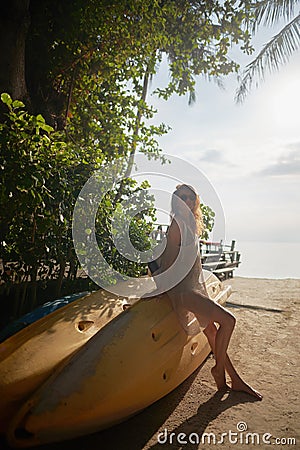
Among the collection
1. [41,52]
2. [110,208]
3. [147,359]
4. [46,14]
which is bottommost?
[147,359]

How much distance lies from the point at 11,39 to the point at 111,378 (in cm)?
415

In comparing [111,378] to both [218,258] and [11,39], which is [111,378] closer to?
[11,39]

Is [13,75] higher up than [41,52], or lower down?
lower down

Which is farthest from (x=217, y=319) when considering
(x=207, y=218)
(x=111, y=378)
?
(x=207, y=218)

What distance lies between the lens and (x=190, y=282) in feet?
9.55

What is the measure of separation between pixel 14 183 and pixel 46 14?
342 centimetres

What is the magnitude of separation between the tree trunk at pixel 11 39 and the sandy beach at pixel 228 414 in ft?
12.5

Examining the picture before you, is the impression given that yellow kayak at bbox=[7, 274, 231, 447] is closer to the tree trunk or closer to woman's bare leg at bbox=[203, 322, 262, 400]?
woman's bare leg at bbox=[203, 322, 262, 400]

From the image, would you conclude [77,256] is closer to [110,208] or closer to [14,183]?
[110,208]

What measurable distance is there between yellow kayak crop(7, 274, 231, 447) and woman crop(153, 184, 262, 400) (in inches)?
5.1

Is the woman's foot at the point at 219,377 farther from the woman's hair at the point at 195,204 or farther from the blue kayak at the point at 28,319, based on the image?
the blue kayak at the point at 28,319

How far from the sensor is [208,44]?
20.8 feet

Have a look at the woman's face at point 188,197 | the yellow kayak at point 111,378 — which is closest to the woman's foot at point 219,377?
the yellow kayak at point 111,378

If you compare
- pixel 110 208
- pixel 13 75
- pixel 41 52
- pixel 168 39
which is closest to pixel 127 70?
pixel 168 39
